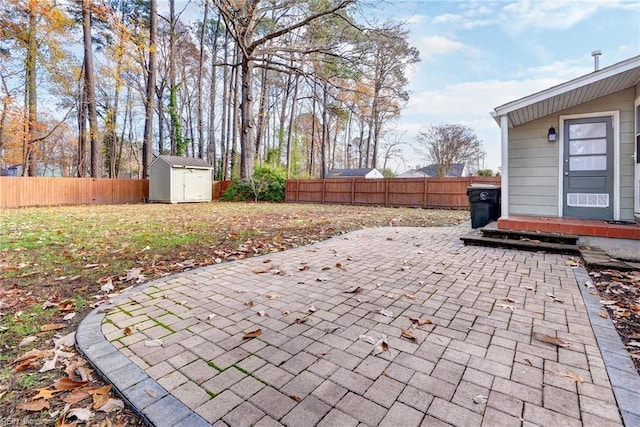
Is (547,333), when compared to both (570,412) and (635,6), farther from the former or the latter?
(635,6)

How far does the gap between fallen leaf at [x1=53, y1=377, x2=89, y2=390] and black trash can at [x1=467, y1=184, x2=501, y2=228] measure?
6.59 m

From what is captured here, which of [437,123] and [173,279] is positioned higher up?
[437,123]

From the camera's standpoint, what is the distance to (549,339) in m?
2.02

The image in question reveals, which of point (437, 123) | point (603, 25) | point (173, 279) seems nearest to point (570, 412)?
point (173, 279)

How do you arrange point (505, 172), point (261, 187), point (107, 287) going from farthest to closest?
point (261, 187) → point (505, 172) → point (107, 287)

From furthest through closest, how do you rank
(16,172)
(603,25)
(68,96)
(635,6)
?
(16,172) < (68,96) < (603,25) < (635,6)

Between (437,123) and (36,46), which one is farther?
(437,123)

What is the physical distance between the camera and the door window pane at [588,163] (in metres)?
5.24

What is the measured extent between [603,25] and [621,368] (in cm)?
838

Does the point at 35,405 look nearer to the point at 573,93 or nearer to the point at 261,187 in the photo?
the point at 573,93

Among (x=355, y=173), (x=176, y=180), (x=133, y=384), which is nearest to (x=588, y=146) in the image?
(x=133, y=384)

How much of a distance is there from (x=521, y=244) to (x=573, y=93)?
8.28ft

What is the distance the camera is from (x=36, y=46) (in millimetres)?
13711

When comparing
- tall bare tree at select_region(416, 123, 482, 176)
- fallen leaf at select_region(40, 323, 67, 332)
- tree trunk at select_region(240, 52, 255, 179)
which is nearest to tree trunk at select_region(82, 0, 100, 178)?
tree trunk at select_region(240, 52, 255, 179)
